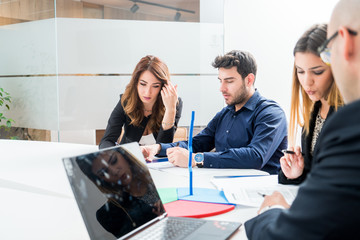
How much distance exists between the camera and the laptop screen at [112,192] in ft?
2.74

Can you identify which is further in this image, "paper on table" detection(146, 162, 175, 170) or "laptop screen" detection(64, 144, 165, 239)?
"paper on table" detection(146, 162, 175, 170)

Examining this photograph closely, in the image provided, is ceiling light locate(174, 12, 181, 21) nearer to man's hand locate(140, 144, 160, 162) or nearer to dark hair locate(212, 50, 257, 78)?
dark hair locate(212, 50, 257, 78)

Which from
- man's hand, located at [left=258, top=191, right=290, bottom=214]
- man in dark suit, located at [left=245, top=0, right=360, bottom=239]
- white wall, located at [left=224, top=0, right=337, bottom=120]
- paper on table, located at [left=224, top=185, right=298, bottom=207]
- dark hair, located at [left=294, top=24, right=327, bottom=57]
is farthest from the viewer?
white wall, located at [left=224, top=0, right=337, bottom=120]

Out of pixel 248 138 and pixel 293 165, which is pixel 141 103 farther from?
pixel 293 165

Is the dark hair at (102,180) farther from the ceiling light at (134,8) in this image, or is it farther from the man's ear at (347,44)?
the ceiling light at (134,8)

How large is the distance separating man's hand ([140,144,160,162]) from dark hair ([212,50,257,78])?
77 cm

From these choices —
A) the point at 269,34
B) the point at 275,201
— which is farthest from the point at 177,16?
the point at 275,201

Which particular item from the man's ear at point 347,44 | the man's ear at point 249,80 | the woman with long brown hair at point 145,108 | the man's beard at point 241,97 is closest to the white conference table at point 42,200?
the man's ear at point 347,44

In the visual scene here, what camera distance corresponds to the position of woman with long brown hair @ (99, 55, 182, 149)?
296cm

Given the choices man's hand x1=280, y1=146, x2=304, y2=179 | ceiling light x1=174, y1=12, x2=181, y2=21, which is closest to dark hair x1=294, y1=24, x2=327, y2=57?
man's hand x1=280, y1=146, x2=304, y2=179

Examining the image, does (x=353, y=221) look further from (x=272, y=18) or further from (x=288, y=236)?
(x=272, y=18)

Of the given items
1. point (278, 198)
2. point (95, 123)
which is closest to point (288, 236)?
point (278, 198)

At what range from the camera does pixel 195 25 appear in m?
4.72

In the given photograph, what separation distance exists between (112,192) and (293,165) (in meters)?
0.99
